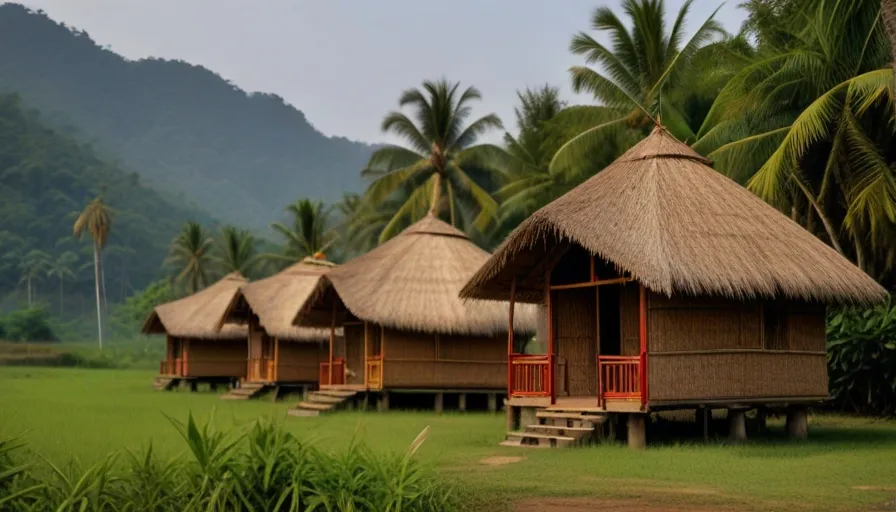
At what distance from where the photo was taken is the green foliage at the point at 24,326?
58125 mm

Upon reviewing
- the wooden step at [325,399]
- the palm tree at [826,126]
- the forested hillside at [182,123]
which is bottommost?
the wooden step at [325,399]

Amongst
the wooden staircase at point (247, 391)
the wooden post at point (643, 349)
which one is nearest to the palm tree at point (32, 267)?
the wooden staircase at point (247, 391)

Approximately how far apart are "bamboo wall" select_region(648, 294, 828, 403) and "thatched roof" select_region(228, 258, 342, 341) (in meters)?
14.7

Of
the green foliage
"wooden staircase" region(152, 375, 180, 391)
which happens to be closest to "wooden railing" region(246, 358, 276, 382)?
"wooden staircase" region(152, 375, 180, 391)

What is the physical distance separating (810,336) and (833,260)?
126cm

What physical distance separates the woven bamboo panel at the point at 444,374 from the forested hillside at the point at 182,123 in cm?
10012

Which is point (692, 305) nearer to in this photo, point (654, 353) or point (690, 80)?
point (654, 353)

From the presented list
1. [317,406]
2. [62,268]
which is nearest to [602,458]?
[317,406]

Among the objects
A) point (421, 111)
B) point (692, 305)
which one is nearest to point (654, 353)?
point (692, 305)

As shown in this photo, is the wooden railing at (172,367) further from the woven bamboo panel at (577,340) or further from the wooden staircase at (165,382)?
the woven bamboo panel at (577,340)

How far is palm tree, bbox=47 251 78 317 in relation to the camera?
7400 centimetres

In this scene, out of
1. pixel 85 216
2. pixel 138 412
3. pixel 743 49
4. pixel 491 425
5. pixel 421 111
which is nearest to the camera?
pixel 491 425

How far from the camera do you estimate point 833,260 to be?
585 inches

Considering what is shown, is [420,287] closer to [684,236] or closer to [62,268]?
[684,236]
